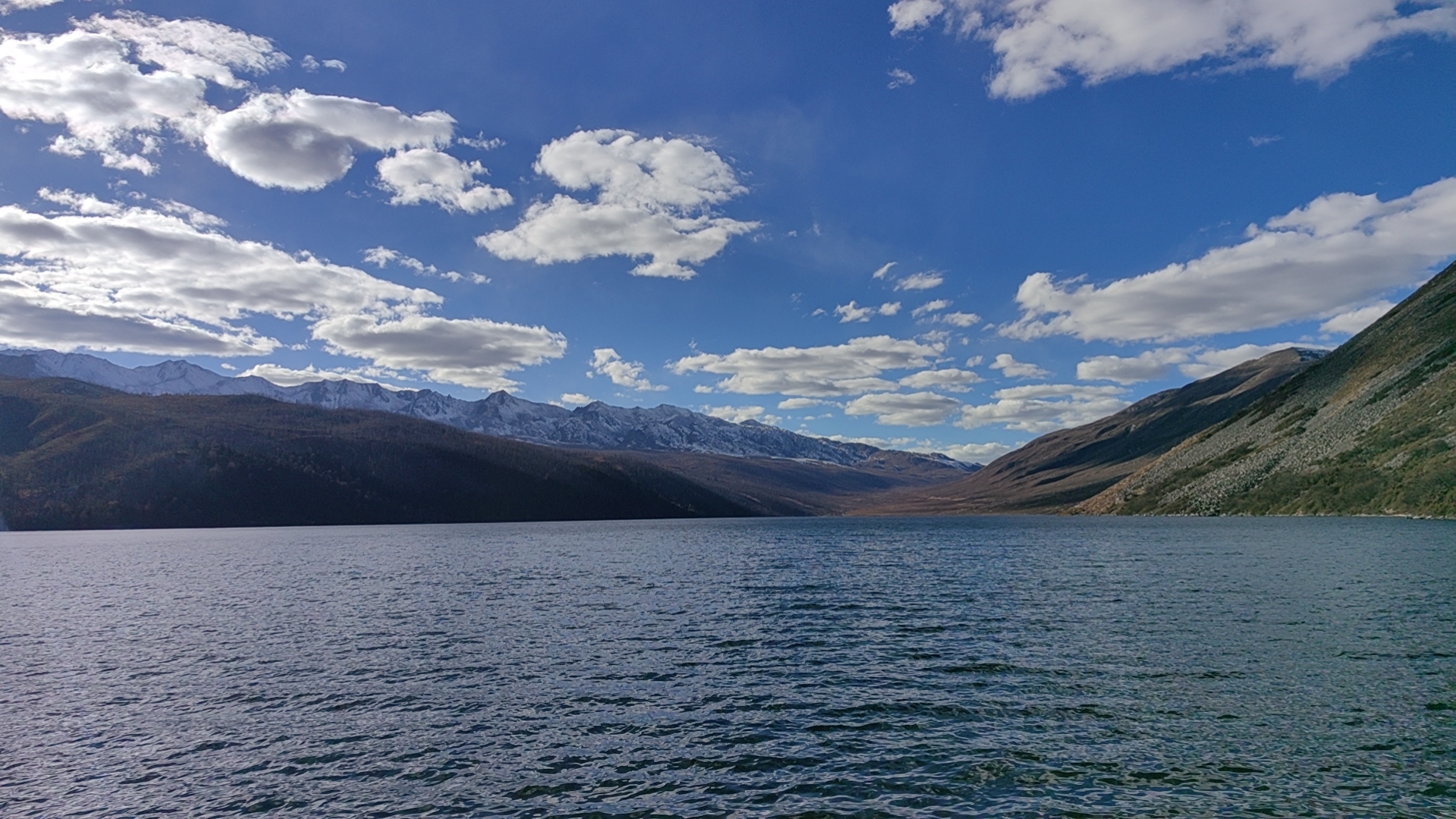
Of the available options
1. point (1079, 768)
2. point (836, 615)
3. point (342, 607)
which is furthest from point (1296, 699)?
point (342, 607)

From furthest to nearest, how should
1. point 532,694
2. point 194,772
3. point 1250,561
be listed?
point 1250,561 → point 532,694 → point 194,772

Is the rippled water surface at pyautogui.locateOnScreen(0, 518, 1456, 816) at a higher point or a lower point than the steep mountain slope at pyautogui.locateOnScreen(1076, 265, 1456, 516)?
lower

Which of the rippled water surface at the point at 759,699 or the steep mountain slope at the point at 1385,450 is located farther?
the steep mountain slope at the point at 1385,450

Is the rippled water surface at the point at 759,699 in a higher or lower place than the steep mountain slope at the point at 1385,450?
lower

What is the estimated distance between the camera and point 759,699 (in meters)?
36.6

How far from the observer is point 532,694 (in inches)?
1515

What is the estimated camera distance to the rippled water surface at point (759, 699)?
25.2m

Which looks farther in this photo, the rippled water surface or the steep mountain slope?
the steep mountain slope

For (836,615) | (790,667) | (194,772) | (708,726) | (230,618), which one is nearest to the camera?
(194,772)

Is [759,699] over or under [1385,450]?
under

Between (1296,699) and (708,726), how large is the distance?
25.4m

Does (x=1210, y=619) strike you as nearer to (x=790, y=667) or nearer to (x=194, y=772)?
(x=790, y=667)

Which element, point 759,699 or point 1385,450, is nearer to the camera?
point 759,699

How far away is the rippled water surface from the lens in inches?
992
